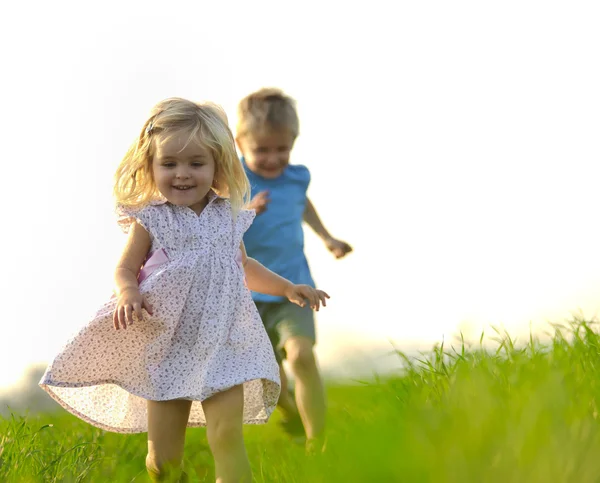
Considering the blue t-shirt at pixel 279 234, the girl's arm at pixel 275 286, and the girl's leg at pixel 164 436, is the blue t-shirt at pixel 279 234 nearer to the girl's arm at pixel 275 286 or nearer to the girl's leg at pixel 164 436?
the girl's arm at pixel 275 286

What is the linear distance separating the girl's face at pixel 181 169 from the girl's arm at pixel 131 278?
0.21 metres

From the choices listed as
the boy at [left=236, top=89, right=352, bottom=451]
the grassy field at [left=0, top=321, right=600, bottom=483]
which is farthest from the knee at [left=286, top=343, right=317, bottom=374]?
the grassy field at [left=0, top=321, right=600, bottom=483]

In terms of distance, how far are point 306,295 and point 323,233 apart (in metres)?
1.60

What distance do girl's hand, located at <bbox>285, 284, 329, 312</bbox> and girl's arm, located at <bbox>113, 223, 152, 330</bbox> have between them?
733 mm

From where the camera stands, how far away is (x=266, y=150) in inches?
208

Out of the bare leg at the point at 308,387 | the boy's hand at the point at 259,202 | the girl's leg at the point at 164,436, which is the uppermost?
the boy's hand at the point at 259,202

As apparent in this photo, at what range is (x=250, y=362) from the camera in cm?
368

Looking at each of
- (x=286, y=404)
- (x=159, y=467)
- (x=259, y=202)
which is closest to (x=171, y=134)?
(x=259, y=202)

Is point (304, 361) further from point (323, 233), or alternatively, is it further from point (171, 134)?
point (171, 134)

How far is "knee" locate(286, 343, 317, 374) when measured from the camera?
4.91 m

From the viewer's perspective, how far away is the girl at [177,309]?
11.8 feet

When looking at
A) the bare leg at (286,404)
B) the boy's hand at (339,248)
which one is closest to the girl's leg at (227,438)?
the bare leg at (286,404)

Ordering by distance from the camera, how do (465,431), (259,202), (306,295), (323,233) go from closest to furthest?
1. (465,431)
2. (306,295)
3. (259,202)
4. (323,233)

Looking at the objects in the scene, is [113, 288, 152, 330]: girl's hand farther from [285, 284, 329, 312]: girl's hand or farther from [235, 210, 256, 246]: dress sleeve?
[285, 284, 329, 312]: girl's hand
